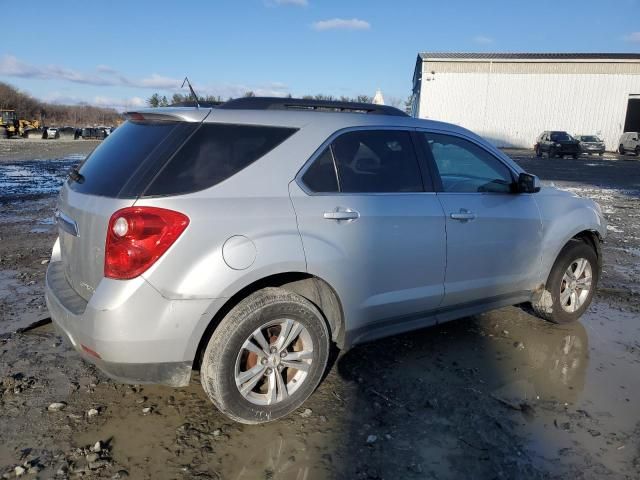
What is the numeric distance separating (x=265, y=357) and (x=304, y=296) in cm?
43

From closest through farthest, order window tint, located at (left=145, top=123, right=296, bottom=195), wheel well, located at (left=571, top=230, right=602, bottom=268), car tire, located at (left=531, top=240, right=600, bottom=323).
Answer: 1. window tint, located at (left=145, top=123, right=296, bottom=195)
2. car tire, located at (left=531, top=240, right=600, bottom=323)
3. wheel well, located at (left=571, top=230, right=602, bottom=268)

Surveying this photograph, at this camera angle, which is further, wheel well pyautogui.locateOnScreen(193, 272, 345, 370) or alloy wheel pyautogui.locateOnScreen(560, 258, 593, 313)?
alloy wheel pyautogui.locateOnScreen(560, 258, 593, 313)

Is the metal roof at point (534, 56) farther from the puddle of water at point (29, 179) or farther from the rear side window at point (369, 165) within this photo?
the rear side window at point (369, 165)

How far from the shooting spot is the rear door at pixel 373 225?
9.64ft

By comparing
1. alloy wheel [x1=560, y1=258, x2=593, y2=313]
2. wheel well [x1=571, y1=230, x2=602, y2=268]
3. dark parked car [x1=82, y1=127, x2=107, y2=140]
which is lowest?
alloy wheel [x1=560, y1=258, x2=593, y2=313]

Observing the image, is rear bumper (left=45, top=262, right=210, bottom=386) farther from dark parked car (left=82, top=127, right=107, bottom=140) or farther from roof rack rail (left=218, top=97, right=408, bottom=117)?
dark parked car (left=82, top=127, right=107, bottom=140)

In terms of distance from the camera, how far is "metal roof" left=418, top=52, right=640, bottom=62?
42.1 meters

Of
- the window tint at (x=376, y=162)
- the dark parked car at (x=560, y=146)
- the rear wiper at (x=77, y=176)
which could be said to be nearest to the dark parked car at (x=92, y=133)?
the dark parked car at (x=560, y=146)

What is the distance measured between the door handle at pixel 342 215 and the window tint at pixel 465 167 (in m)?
0.88

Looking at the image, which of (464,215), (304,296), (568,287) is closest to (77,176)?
(304,296)

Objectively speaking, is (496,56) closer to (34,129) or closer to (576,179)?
(576,179)

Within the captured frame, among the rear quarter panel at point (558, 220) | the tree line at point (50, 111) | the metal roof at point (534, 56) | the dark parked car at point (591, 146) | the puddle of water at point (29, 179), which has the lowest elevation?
the puddle of water at point (29, 179)

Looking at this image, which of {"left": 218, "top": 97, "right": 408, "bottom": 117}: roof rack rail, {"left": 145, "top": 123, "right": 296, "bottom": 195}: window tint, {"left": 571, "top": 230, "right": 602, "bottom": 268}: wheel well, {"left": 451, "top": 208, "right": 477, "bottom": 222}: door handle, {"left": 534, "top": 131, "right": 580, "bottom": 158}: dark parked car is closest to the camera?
{"left": 145, "top": 123, "right": 296, "bottom": 195}: window tint

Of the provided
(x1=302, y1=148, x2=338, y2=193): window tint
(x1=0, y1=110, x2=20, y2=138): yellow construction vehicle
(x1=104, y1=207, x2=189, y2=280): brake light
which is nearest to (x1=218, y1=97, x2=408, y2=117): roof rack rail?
(x1=302, y1=148, x2=338, y2=193): window tint
